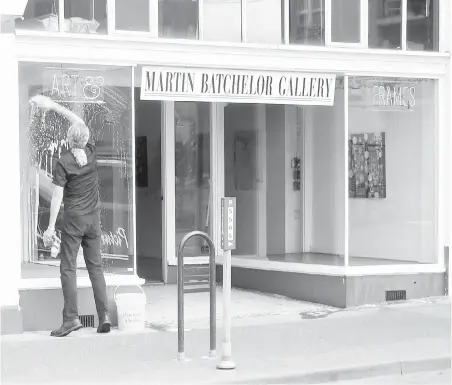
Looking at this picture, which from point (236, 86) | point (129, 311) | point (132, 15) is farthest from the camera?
point (236, 86)

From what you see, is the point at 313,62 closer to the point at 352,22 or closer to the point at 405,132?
the point at 352,22

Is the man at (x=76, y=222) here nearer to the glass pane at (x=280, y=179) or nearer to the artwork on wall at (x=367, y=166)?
the glass pane at (x=280, y=179)

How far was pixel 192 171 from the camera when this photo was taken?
1470 cm

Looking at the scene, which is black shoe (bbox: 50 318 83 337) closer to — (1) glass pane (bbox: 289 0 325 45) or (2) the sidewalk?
(2) the sidewalk

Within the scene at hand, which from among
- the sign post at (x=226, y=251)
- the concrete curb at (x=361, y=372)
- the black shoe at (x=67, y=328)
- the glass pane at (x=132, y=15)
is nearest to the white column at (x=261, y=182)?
the glass pane at (x=132, y=15)

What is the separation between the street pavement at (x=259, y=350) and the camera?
28.6 feet

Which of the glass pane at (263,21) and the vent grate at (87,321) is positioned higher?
the glass pane at (263,21)

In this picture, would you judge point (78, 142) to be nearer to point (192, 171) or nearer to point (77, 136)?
point (77, 136)

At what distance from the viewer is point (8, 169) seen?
1063 centimetres

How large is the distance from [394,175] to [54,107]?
199 inches

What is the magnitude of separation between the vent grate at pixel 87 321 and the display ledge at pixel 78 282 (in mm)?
352

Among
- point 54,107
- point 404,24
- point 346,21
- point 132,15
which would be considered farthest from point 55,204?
point 404,24

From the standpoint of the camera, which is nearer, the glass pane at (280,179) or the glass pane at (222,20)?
the glass pane at (222,20)

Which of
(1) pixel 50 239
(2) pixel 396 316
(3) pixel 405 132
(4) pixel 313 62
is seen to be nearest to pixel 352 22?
(4) pixel 313 62
